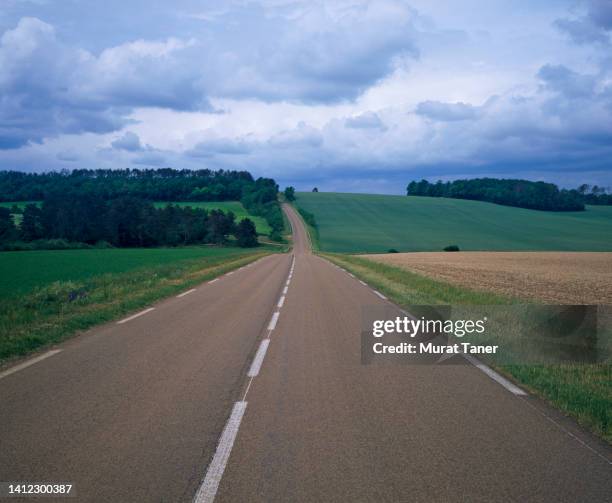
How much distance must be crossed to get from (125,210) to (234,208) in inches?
1814

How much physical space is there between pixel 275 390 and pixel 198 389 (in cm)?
98

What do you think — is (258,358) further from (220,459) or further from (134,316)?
(134,316)

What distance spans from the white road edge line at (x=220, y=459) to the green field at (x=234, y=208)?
102845 millimetres

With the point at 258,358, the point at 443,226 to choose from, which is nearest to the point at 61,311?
the point at 258,358

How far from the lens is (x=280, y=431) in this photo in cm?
500

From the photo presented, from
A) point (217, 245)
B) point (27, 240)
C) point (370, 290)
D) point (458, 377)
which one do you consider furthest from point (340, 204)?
point (458, 377)

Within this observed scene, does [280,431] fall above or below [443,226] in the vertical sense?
below

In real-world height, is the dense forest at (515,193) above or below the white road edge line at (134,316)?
above

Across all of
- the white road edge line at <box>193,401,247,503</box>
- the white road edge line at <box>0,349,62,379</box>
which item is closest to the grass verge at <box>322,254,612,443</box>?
the white road edge line at <box>193,401,247,503</box>

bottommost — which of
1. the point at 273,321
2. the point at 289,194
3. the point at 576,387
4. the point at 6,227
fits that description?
the point at 273,321

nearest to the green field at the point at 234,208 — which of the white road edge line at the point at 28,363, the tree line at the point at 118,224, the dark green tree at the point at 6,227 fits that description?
Result: the tree line at the point at 118,224

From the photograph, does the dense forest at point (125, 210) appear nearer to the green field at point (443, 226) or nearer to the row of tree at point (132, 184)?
the row of tree at point (132, 184)

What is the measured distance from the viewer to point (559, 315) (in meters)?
10.5

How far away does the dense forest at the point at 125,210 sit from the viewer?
8500 centimetres
